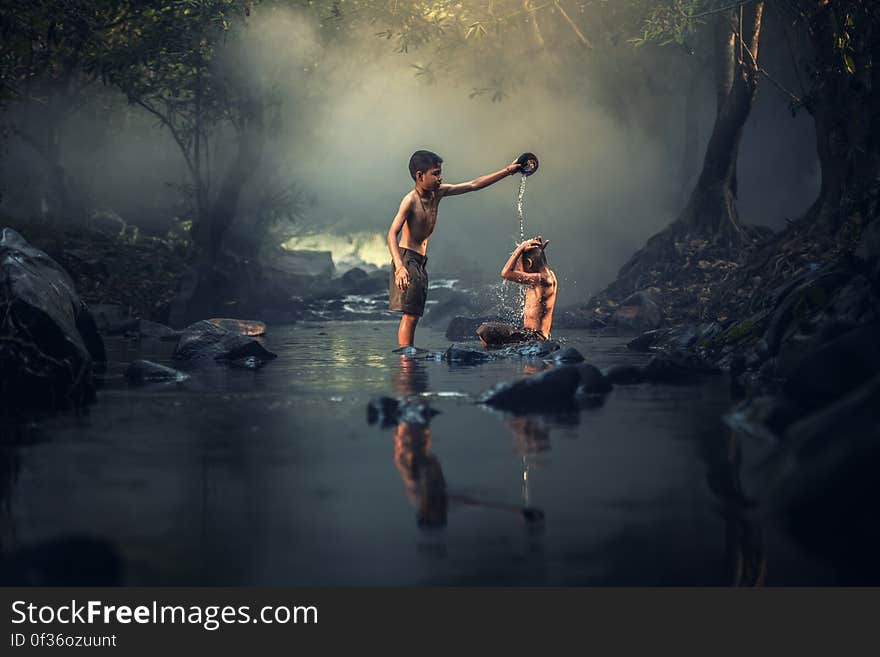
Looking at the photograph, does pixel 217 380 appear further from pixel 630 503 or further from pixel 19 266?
pixel 630 503

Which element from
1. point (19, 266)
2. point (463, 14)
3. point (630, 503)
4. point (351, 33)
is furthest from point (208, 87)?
point (630, 503)

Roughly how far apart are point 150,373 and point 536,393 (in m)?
3.87

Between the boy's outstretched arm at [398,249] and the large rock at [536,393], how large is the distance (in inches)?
147

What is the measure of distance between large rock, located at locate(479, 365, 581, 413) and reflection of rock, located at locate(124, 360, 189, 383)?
3.24 meters

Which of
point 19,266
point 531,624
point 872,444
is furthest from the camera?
point 19,266

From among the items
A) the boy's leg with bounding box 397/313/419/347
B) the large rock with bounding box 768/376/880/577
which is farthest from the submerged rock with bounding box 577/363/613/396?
the boy's leg with bounding box 397/313/419/347

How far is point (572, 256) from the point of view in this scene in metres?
33.3

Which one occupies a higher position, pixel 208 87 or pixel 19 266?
pixel 208 87

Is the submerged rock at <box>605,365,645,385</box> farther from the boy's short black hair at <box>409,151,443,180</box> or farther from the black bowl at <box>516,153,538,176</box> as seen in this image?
the boy's short black hair at <box>409,151,443,180</box>

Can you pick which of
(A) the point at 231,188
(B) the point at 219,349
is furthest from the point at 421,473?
(A) the point at 231,188

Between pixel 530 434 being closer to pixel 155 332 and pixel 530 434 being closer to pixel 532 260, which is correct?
pixel 532 260

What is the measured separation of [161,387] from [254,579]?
5700mm

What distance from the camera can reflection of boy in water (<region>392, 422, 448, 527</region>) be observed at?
153 inches

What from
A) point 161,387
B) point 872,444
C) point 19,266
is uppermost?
point 19,266
